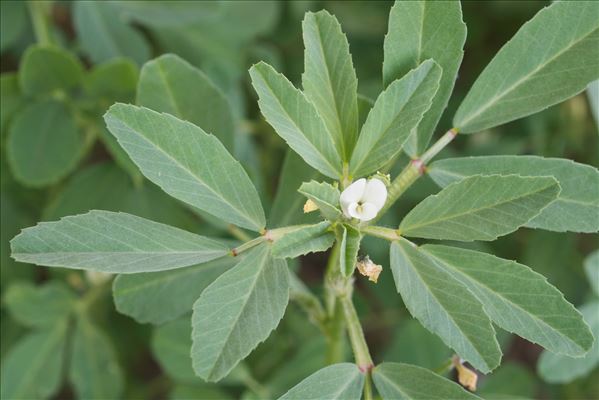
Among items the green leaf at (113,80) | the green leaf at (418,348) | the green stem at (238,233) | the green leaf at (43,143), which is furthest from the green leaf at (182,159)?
the green leaf at (418,348)

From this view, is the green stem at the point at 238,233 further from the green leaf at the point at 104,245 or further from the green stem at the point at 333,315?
the green leaf at the point at 104,245

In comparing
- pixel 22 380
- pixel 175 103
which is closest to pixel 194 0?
pixel 175 103

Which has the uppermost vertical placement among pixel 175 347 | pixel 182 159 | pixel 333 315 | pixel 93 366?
pixel 182 159

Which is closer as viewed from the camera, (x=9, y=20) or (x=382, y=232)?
(x=382, y=232)

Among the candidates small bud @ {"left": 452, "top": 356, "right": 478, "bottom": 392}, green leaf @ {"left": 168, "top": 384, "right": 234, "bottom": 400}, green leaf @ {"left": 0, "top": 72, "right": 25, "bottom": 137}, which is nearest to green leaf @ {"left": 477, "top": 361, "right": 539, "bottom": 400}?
green leaf @ {"left": 168, "top": 384, "right": 234, "bottom": 400}

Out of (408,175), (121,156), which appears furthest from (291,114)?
(121,156)

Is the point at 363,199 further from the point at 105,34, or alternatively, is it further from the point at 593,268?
the point at 105,34

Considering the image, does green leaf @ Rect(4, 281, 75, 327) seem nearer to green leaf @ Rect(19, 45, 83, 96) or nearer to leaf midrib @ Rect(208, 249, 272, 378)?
green leaf @ Rect(19, 45, 83, 96)
